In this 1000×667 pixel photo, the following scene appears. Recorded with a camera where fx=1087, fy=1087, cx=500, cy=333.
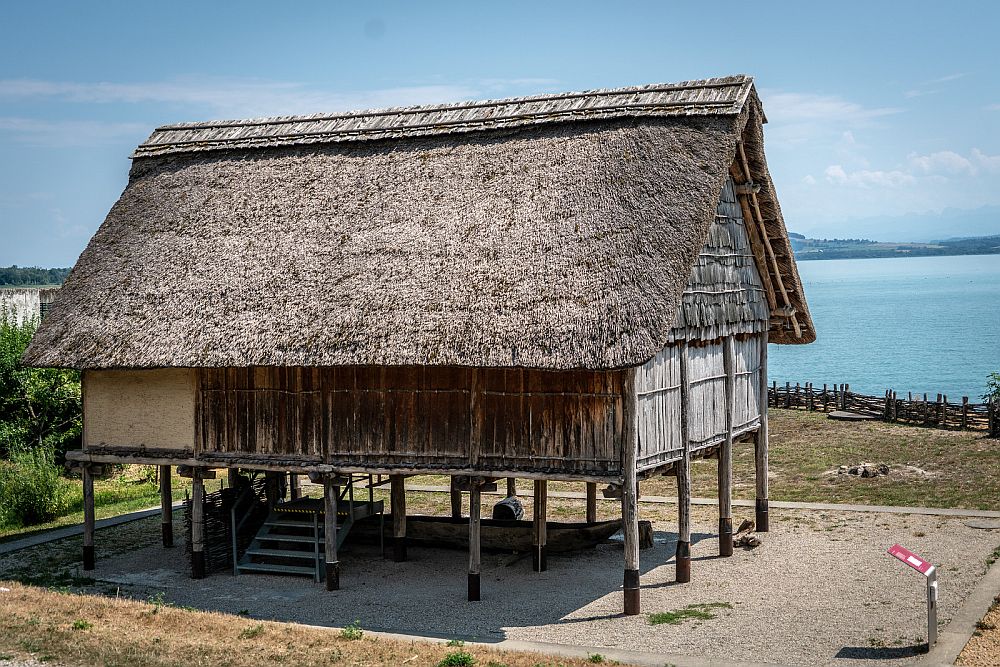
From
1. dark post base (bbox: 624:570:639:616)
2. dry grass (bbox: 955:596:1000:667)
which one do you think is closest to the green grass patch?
dark post base (bbox: 624:570:639:616)

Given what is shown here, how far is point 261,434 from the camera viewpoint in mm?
22469

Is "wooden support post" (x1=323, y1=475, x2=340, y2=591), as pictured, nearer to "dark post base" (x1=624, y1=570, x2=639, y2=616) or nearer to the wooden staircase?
the wooden staircase

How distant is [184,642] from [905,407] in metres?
31.0

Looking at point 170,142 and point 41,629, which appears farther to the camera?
point 170,142

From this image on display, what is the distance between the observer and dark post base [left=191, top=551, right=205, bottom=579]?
23312 mm

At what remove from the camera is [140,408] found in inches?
920

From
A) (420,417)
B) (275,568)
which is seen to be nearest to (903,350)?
(275,568)

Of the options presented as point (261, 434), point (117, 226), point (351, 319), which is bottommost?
point (261, 434)

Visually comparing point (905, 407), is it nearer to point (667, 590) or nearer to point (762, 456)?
point (762, 456)

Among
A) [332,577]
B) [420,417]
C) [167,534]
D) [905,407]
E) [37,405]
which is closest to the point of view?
[420,417]

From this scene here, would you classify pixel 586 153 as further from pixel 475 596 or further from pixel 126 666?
pixel 126 666

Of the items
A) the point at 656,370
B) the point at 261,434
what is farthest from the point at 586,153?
the point at 261,434

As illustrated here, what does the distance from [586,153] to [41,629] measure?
43.6 feet

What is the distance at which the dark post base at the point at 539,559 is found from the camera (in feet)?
76.2
